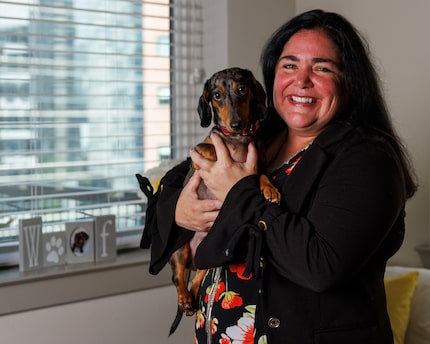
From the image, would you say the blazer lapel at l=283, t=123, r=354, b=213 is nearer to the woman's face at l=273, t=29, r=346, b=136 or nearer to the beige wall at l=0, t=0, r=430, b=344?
the woman's face at l=273, t=29, r=346, b=136

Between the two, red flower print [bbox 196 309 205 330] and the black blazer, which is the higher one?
the black blazer

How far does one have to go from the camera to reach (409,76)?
2.53 meters

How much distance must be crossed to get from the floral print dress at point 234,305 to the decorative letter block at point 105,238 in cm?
108

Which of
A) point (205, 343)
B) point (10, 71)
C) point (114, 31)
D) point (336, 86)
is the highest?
point (114, 31)

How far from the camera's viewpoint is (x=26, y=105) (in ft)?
8.08

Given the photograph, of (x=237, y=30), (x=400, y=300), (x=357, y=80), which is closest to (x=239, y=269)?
(x=357, y=80)

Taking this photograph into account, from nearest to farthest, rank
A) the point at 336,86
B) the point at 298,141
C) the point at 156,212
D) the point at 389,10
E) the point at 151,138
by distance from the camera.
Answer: the point at 336,86, the point at 298,141, the point at 156,212, the point at 389,10, the point at 151,138

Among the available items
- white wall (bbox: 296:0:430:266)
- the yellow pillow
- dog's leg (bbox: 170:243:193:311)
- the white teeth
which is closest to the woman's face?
the white teeth

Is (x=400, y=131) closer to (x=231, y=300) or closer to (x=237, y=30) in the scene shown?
(x=237, y=30)

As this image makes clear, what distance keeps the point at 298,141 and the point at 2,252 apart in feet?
4.58

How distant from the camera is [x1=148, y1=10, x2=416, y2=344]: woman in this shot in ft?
4.12

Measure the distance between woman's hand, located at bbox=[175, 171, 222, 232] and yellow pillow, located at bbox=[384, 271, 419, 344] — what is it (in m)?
0.95

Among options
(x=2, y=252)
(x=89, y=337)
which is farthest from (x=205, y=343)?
(x=2, y=252)

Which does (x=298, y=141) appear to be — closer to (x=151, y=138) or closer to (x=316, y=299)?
(x=316, y=299)
